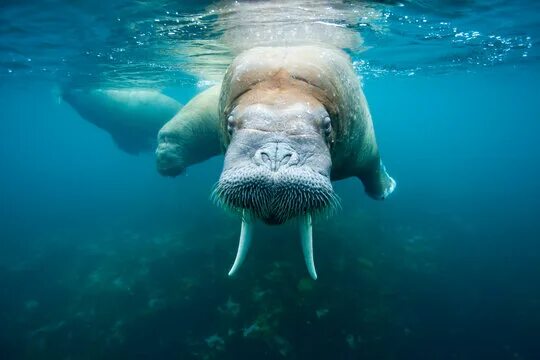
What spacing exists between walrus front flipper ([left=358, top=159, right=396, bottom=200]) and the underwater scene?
2.9 inches

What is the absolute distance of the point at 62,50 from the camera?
13945 millimetres

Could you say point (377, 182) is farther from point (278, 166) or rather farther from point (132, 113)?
point (132, 113)

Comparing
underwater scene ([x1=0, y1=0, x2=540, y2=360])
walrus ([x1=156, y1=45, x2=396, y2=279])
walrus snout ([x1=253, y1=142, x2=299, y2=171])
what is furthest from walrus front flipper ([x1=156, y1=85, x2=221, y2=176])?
walrus snout ([x1=253, y1=142, x2=299, y2=171])

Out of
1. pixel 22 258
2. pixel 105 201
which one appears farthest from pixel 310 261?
pixel 105 201

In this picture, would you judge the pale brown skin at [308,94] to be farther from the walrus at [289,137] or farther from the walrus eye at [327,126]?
the walrus eye at [327,126]

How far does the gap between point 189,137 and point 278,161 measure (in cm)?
607

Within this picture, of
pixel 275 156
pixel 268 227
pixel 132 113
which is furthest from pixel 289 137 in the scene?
pixel 132 113

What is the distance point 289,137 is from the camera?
10.8ft

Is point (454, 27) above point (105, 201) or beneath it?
above

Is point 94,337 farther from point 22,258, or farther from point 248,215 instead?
point 22,258

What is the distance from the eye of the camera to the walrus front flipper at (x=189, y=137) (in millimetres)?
8516

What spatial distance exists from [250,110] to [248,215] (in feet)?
3.50

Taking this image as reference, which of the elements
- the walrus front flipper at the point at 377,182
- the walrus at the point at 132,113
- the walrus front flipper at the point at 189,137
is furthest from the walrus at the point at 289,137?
the walrus at the point at 132,113

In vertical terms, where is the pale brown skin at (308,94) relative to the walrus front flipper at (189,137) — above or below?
above
